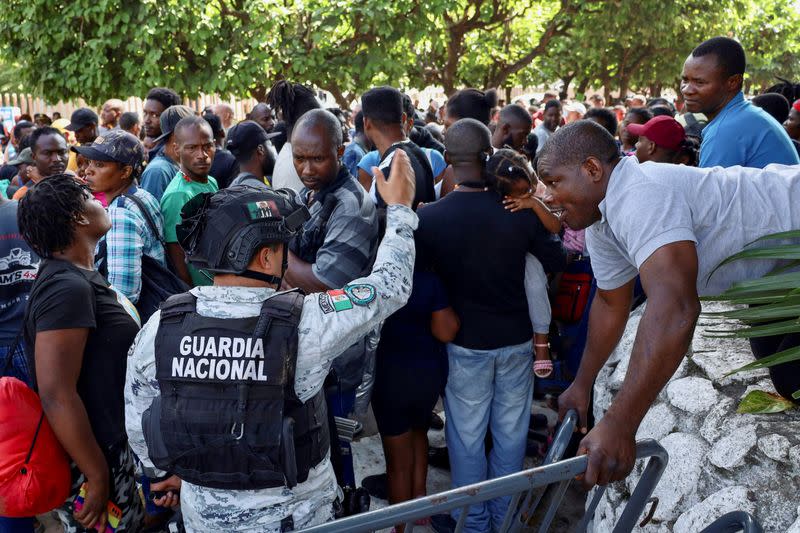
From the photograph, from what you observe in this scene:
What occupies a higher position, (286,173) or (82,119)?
(82,119)

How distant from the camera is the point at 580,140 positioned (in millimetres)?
2379

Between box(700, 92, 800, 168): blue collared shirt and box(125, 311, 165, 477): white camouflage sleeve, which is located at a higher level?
box(700, 92, 800, 168): blue collared shirt

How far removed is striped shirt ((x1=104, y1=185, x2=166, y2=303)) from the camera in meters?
3.24

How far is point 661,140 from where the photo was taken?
4.39m

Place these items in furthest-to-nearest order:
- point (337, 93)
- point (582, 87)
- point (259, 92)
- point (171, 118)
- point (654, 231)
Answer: point (582, 87) → point (337, 93) → point (259, 92) → point (171, 118) → point (654, 231)

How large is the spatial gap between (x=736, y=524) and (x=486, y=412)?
162cm

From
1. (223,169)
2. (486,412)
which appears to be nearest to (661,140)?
(486,412)

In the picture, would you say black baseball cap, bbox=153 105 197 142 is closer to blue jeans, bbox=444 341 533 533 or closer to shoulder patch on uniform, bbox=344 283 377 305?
blue jeans, bbox=444 341 533 533

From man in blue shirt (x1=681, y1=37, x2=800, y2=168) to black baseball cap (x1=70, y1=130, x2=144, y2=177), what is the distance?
3.08 m

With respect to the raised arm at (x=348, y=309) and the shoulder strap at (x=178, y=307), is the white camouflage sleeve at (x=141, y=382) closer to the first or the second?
the shoulder strap at (x=178, y=307)

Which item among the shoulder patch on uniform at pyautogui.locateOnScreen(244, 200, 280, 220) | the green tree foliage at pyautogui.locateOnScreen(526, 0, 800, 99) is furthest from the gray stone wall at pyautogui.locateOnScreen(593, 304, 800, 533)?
the green tree foliage at pyautogui.locateOnScreen(526, 0, 800, 99)

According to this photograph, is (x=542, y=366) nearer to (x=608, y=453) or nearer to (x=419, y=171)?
(x=419, y=171)

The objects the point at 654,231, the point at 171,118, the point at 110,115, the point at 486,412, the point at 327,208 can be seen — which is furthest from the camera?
the point at 110,115

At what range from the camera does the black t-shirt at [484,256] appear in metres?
3.29
